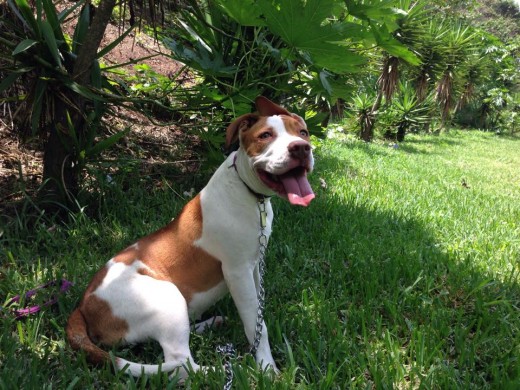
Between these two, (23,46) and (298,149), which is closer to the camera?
(298,149)

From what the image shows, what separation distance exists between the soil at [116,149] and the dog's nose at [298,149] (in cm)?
157

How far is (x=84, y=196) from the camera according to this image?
317 cm

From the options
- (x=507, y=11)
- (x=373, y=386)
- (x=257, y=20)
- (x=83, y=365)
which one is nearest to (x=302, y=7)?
(x=257, y=20)

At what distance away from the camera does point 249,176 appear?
1858mm

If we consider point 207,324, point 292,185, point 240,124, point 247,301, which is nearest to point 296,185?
point 292,185

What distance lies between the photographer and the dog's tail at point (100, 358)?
160cm

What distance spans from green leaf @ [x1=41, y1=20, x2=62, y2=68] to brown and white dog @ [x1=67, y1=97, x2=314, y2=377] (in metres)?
1.34

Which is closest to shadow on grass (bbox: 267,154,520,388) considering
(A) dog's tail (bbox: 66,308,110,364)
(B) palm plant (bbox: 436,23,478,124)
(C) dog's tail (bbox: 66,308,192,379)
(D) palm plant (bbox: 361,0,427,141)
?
(C) dog's tail (bbox: 66,308,192,379)

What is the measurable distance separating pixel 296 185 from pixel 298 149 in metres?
0.15

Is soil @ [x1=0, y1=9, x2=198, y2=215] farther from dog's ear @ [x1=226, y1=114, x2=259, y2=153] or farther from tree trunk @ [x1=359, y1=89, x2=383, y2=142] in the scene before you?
tree trunk @ [x1=359, y1=89, x2=383, y2=142]

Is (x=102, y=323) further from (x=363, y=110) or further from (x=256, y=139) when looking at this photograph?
(x=363, y=110)

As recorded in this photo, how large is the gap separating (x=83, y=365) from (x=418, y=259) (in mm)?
2048

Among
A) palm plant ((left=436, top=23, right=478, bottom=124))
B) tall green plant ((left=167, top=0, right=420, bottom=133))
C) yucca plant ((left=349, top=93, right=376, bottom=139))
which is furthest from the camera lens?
palm plant ((left=436, top=23, right=478, bottom=124))

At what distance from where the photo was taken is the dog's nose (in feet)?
5.36
